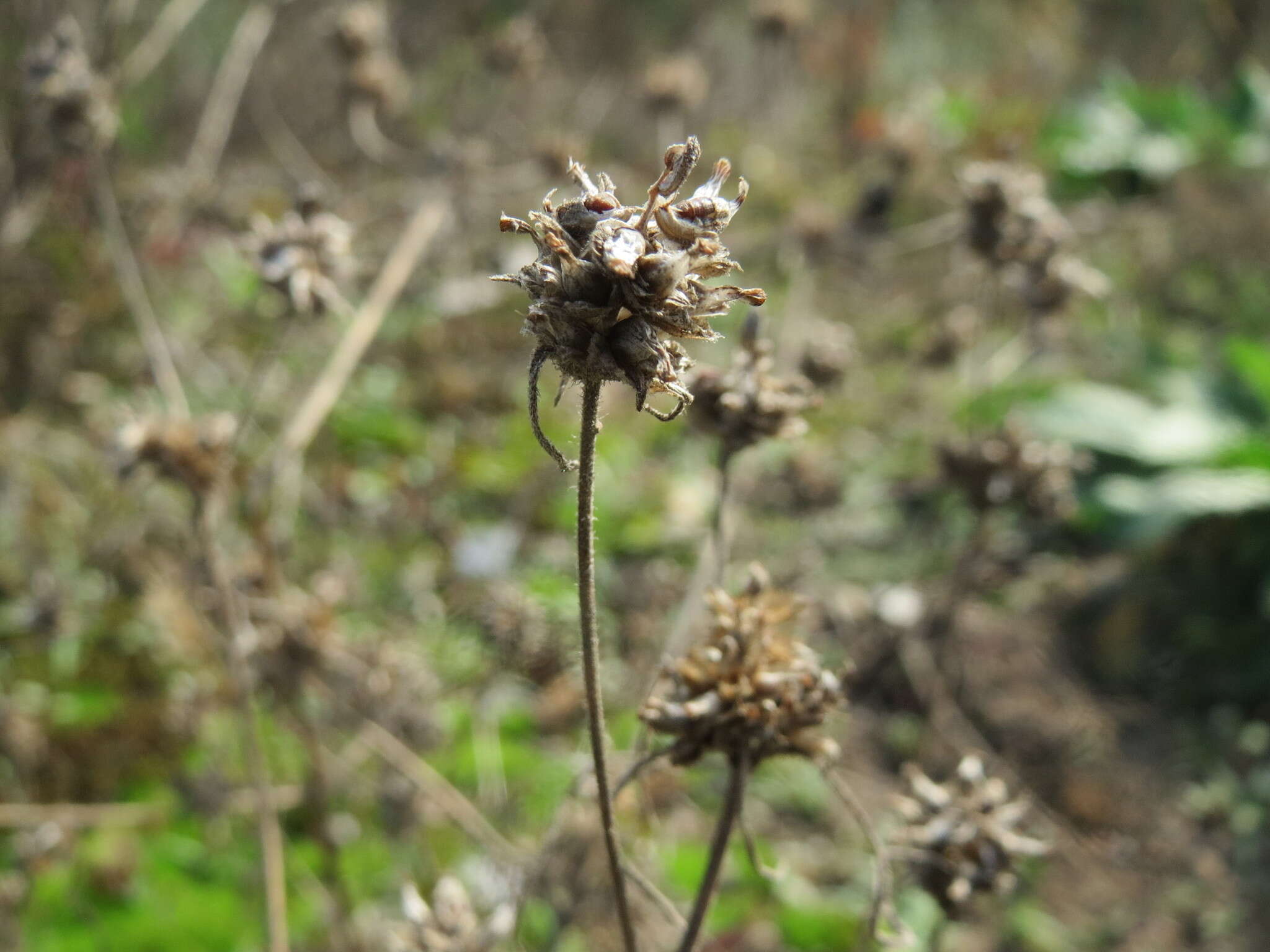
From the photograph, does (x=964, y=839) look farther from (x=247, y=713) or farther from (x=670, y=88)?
(x=670, y=88)

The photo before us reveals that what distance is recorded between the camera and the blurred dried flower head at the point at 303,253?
5.13 ft

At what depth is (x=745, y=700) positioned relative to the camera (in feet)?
3.02

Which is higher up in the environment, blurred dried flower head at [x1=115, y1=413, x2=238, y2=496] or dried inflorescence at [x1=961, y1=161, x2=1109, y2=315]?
dried inflorescence at [x1=961, y1=161, x2=1109, y2=315]

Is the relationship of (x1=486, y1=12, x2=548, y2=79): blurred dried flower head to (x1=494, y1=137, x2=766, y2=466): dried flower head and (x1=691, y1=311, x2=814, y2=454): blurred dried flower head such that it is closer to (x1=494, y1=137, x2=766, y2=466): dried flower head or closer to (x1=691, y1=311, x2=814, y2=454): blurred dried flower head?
(x1=691, y1=311, x2=814, y2=454): blurred dried flower head

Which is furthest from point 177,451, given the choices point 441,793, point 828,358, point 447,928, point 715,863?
Answer: point 828,358

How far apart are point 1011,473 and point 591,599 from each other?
5.07 feet

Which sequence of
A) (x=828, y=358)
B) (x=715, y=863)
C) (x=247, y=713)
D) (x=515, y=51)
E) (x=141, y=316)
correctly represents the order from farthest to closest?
(x=515, y=51) < (x=828, y=358) < (x=141, y=316) < (x=247, y=713) < (x=715, y=863)

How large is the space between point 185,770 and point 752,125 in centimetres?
605

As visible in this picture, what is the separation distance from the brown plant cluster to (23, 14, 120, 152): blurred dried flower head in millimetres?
1512

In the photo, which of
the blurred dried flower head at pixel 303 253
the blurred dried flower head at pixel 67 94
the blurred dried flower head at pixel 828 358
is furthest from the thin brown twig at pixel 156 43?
the blurred dried flower head at pixel 828 358

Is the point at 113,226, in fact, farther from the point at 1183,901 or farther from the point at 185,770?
the point at 1183,901

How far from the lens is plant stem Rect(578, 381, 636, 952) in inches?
25.4

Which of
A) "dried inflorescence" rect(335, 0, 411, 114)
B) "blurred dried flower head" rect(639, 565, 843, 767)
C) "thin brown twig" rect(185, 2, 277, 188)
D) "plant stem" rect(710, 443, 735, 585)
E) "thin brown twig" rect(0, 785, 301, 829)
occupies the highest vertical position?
"dried inflorescence" rect(335, 0, 411, 114)

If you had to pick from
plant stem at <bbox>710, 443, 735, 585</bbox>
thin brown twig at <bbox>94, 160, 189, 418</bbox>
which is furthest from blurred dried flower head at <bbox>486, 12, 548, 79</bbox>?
plant stem at <bbox>710, 443, 735, 585</bbox>
